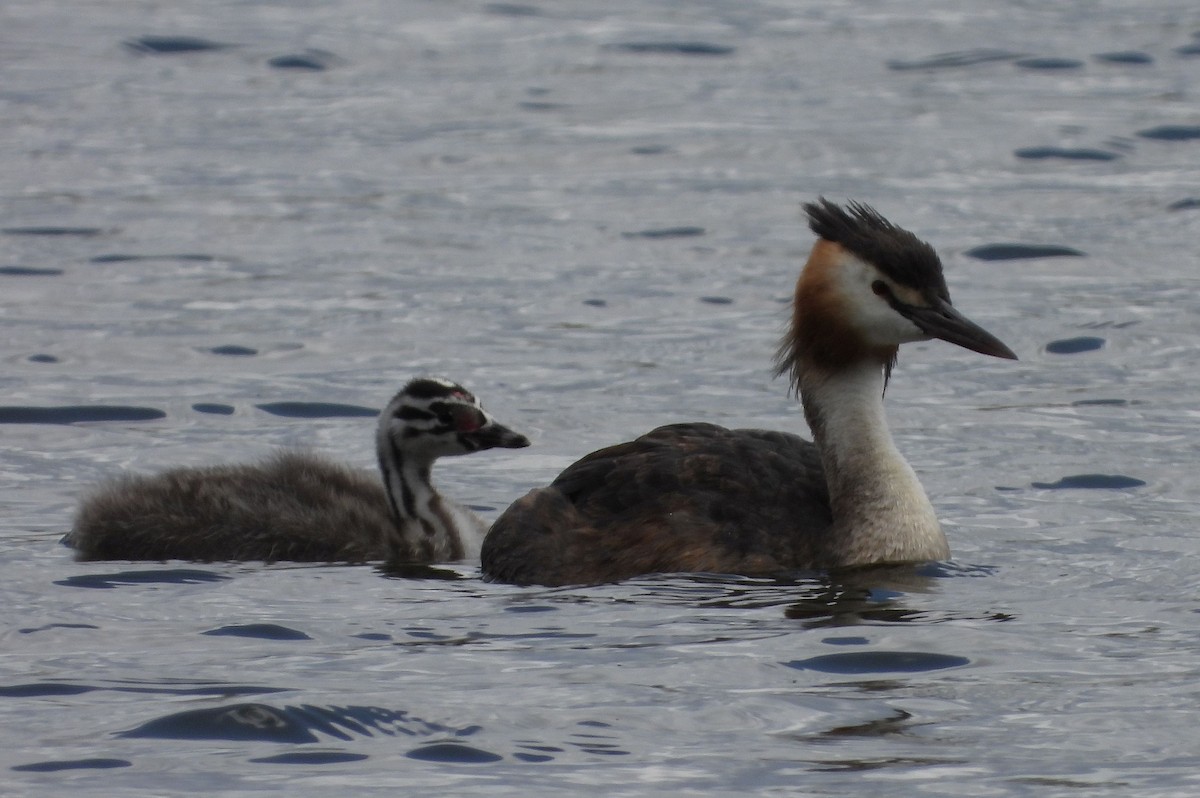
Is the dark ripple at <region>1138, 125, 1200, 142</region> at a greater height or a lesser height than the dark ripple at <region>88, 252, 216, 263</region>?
greater

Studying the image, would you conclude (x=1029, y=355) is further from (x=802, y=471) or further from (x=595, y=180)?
(x=595, y=180)

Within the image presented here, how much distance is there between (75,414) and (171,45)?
10.7 meters

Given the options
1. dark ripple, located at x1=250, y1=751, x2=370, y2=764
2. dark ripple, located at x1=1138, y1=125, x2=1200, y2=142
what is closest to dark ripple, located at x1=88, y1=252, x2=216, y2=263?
dark ripple, located at x1=1138, y1=125, x2=1200, y2=142

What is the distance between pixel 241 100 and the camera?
65.9ft

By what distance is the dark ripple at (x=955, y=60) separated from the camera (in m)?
21.2

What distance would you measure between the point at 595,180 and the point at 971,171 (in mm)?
2657

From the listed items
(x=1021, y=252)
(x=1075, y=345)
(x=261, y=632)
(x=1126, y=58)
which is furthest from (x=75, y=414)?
(x=1126, y=58)

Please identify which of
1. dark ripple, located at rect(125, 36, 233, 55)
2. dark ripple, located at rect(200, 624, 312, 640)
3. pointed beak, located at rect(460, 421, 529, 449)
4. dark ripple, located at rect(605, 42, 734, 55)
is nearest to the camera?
dark ripple, located at rect(200, 624, 312, 640)

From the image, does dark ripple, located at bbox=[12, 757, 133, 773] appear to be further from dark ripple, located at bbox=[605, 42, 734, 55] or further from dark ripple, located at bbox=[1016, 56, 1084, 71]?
dark ripple, located at bbox=[605, 42, 734, 55]

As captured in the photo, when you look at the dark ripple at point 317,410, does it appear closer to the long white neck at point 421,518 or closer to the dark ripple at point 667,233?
the long white neck at point 421,518

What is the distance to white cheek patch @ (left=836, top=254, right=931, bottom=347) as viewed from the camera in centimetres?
927

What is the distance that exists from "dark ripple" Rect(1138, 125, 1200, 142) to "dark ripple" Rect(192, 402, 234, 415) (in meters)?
8.88

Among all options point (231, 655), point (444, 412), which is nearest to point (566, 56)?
point (444, 412)

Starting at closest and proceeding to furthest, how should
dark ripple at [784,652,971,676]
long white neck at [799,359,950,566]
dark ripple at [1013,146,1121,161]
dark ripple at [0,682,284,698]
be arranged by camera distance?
1. dark ripple at [0,682,284,698]
2. dark ripple at [784,652,971,676]
3. long white neck at [799,359,950,566]
4. dark ripple at [1013,146,1121,161]
